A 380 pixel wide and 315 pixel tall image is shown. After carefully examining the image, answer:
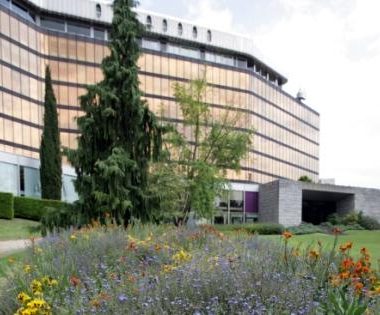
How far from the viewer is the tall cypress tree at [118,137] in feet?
37.2

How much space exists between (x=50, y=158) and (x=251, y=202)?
24.6 metres

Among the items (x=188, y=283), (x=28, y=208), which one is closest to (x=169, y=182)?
(x=28, y=208)

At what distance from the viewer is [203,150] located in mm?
25859

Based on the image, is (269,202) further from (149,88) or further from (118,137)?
(118,137)

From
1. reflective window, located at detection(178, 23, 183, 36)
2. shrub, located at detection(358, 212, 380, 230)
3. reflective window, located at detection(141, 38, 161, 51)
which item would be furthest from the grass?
reflective window, located at detection(178, 23, 183, 36)

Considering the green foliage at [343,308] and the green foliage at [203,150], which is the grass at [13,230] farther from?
the green foliage at [343,308]

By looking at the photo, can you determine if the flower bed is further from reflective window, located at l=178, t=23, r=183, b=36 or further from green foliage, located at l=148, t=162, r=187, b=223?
reflective window, located at l=178, t=23, r=183, b=36

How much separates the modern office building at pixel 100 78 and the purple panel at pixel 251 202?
0.40ft

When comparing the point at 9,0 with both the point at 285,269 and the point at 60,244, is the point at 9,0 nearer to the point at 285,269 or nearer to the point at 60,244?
the point at 60,244

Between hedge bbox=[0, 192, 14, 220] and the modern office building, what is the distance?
4665mm

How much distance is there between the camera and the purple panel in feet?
157

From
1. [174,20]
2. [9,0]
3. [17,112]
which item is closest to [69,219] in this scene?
[17,112]

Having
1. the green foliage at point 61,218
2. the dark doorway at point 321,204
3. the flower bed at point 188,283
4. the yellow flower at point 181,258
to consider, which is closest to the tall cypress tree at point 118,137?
the green foliage at point 61,218

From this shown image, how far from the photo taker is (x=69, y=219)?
11281 millimetres
